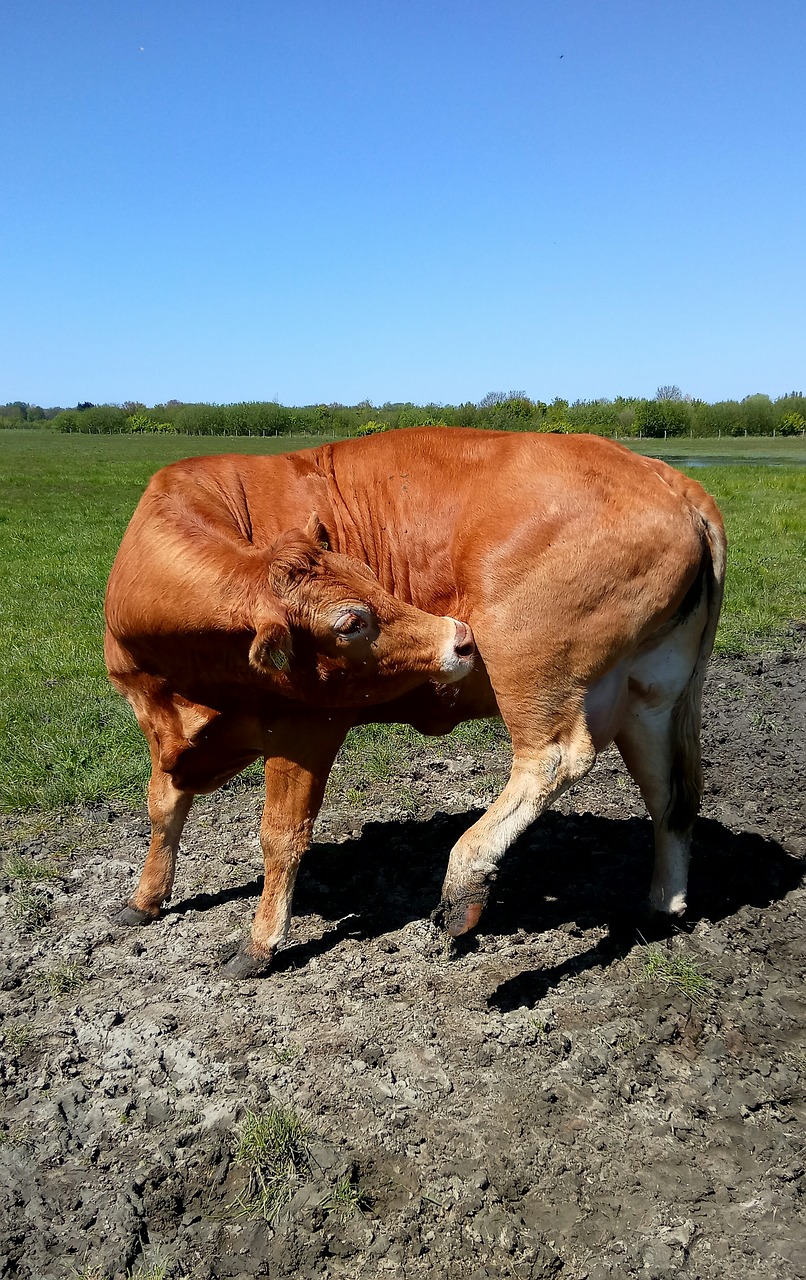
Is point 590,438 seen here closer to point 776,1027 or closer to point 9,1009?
point 776,1027

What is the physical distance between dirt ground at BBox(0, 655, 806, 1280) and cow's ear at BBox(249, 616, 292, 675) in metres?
1.56

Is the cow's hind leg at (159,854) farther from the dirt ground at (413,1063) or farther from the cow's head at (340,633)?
the cow's head at (340,633)

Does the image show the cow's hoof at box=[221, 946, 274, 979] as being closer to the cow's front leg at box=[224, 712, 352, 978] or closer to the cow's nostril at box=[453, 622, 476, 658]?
the cow's front leg at box=[224, 712, 352, 978]

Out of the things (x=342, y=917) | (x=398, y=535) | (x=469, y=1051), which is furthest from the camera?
(x=342, y=917)

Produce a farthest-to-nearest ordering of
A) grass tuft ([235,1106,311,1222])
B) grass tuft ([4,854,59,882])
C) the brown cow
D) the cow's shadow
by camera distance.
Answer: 1. grass tuft ([4,854,59,882])
2. the cow's shadow
3. the brown cow
4. grass tuft ([235,1106,311,1222])

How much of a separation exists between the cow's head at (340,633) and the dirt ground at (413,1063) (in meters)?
1.44

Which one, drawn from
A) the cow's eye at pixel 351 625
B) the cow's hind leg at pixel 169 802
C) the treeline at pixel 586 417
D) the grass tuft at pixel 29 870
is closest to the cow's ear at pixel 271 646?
the cow's eye at pixel 351 625

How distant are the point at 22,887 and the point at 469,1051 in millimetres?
2751

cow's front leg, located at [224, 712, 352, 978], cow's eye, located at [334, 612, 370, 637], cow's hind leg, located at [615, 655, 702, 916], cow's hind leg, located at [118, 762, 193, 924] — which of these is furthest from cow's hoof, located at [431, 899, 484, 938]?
cow's hind leg, located at [118, 762, 193, 924]

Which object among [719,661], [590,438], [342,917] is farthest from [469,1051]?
[719,661]

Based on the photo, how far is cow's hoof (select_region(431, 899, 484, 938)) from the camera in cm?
389

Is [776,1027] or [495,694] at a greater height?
[495,694]

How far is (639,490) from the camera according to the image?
12.8 ft

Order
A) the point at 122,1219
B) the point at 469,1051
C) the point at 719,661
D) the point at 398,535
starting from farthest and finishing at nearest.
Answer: the point at 719,661 < the point at 398,535 < the point at 469,1051 < the point at 122,1219
